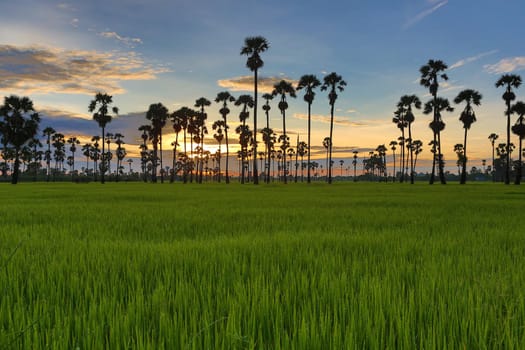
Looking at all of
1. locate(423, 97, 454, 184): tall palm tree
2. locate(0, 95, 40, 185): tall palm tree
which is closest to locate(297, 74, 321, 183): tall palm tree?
locate(423, 97, 454, 184): tall palm tree

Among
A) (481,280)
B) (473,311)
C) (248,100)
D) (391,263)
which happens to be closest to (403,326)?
(473,311)

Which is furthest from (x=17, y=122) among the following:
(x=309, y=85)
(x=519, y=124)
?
(x=519, y=124)

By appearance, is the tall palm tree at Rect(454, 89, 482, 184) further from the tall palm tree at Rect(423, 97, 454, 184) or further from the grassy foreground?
the grassy foreground

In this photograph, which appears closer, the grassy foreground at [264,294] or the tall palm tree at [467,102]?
the grassy foreground at [264,294]

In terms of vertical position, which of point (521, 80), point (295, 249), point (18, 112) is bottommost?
point (295, 249)

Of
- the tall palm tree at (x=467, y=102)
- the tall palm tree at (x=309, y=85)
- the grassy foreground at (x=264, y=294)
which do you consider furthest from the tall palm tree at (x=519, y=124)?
the grassy foreground at (x=264, y=294)

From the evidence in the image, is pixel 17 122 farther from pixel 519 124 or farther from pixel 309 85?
pixel 519 124

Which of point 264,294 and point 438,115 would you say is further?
point 438,115

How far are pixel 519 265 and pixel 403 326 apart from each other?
10.0 feet

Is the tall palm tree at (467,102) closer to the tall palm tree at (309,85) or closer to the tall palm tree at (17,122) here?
the tall palm tree at (309,85)

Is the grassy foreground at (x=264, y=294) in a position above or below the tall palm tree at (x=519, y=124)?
below

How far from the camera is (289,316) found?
2447 millimetres

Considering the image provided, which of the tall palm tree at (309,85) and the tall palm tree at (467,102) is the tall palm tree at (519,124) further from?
the tall palm tree at (309,85)

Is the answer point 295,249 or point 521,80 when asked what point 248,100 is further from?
point 295,249
